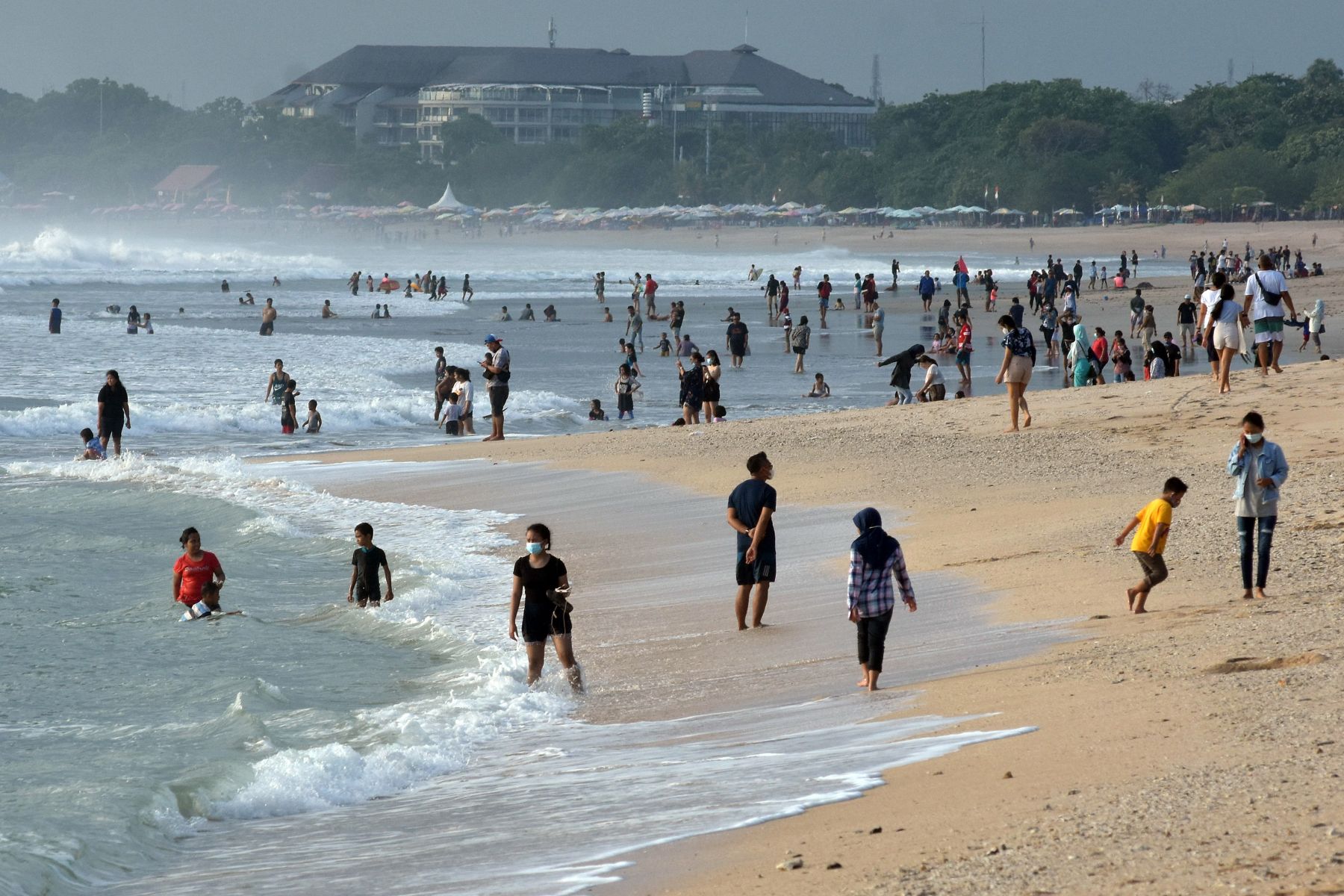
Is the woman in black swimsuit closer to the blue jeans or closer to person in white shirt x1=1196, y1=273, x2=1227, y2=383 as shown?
the blue jeans

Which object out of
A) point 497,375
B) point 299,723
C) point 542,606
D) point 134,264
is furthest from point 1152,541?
point 134,264

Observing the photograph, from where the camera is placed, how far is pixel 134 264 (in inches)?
4038

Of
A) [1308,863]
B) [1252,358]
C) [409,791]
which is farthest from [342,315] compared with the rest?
[1308,863]

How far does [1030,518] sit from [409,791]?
23.7ft

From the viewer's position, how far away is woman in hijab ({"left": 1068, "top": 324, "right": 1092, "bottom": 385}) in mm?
23281

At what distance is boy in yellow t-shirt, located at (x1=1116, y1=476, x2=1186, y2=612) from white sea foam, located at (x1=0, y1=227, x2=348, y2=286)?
77.0 metres

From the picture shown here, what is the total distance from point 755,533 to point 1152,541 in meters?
2.49

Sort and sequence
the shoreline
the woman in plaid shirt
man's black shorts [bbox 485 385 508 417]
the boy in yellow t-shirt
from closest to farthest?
the shoreline
the woman in plaid shirt
the boy in yellow t-shirt
man's black shorts [bbox 485 385 508 417]

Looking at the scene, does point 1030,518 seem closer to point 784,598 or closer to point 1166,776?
point 784,598

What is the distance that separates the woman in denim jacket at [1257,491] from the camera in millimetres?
9961

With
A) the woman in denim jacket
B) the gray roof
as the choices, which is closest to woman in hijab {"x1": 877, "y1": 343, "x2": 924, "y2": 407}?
the woman in denim jacket

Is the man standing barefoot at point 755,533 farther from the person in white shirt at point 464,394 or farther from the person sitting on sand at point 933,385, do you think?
the person in white shirt at point 464,394

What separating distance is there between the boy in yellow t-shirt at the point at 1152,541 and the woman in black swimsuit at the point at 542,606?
3.41 m

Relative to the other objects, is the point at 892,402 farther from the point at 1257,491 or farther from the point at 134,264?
the point at 134,264
